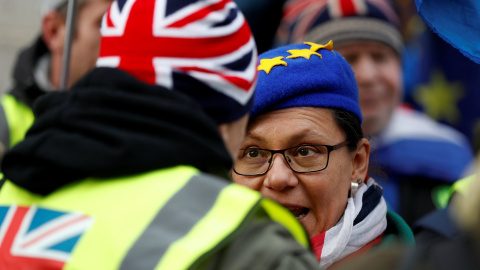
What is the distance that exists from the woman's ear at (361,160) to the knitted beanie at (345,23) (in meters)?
1.76

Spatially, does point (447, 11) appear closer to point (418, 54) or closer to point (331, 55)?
point (331, 55)

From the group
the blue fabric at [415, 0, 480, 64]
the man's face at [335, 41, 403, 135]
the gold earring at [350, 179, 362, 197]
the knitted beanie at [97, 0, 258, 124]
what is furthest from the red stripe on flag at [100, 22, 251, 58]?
the man's face at [335, 41, 403, 135]

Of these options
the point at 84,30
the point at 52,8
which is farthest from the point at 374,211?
the point at 52,8

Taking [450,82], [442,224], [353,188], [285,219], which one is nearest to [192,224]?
[285,219]

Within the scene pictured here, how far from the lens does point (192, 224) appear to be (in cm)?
183

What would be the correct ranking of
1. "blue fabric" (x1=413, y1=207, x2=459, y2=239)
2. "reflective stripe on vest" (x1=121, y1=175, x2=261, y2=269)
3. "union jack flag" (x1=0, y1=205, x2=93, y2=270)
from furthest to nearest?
"union jack flag" (x1=0, y1=205, x2=93, y2=270), "reflective stripe on vest" (x1=121, y1=175, x2=261, y2=269), "blue fabric" (x1=413, y1=207, x2=459, y2=239)

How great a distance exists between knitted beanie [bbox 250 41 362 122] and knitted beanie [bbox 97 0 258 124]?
3.01 ft

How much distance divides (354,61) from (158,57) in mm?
3172

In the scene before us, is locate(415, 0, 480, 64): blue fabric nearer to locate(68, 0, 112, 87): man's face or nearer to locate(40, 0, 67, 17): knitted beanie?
locate(68, 0, 112, 87): man's face

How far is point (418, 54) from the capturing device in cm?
788

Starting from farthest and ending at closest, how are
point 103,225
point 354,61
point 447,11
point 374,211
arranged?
point 354,61 → point 374,211 → point 447,11 → point 103,225

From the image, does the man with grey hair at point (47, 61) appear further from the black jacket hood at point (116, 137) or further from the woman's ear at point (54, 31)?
the black jacket hood at point (116, 137)

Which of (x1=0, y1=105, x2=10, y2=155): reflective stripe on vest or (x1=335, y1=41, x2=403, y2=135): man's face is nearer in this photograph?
(x1=0, y1=105, x2=10, y2=155): reflective stripe on vest

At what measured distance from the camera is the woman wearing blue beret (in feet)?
10.0
